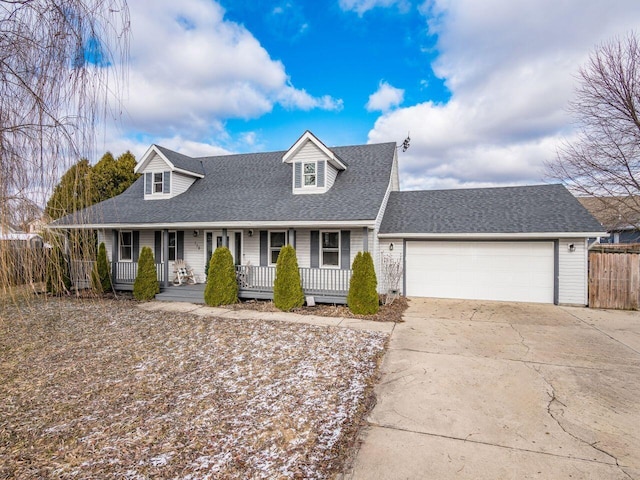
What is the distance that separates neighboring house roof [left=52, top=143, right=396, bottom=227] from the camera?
11.1 metres

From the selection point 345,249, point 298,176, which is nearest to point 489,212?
point 345,249

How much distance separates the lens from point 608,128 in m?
13.6

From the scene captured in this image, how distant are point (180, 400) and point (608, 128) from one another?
18.5 m

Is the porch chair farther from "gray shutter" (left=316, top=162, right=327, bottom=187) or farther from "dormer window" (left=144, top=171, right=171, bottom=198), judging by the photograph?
"gray shutter" (left=316, top=162, right=327, bottom=187)

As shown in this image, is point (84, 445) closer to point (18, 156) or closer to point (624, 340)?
point (18, 156)

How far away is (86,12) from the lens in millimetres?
2527

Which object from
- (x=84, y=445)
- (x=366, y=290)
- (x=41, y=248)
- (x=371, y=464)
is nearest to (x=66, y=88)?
(x=41, y=248)

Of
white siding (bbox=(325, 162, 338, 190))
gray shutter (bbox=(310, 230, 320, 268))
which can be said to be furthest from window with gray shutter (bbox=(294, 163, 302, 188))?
gray shutter (bbox=(310, 230, 320, 268))

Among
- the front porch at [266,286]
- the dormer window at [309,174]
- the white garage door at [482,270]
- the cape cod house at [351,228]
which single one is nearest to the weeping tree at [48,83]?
the cape cod house at [351,228]

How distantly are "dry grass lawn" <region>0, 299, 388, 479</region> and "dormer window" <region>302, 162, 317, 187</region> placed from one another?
6.76 metres

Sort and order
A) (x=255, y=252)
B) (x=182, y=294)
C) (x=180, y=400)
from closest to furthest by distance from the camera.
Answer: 1. (x=180, y=400)
2. (x=182, y=294)
3. (x=255, y=252)

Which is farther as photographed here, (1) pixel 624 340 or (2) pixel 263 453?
(1) pixel 624 340

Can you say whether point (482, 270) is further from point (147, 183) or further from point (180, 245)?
point (147, 183)

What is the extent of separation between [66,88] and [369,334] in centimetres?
671
